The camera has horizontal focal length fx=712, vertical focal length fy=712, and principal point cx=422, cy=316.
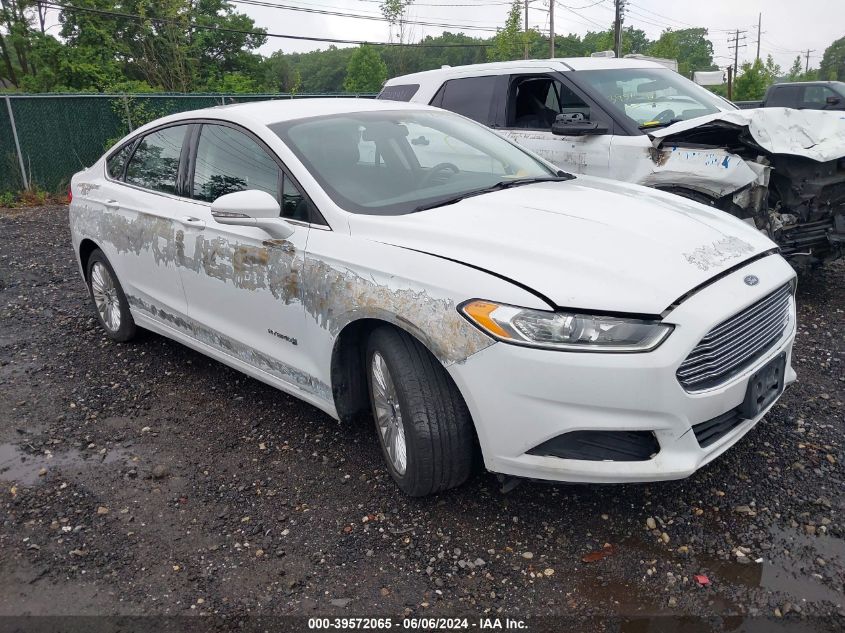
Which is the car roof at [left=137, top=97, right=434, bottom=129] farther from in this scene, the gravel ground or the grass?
the grass

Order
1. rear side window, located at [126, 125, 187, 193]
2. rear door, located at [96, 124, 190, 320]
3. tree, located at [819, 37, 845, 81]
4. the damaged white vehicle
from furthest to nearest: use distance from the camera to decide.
Result: tree, located at [819, 37, 845, 81] → the damaged white vehicle → rear side window, located at [126, 125, 187, 193] → rear door, located at [96, 124, 190, 320]

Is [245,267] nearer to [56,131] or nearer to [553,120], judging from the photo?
[553,120]

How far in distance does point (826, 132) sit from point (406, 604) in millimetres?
4602

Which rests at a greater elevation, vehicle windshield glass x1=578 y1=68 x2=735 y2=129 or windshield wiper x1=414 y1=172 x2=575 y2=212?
vehicle windshield glass x1=578 y1=68 x2=735 y2=129

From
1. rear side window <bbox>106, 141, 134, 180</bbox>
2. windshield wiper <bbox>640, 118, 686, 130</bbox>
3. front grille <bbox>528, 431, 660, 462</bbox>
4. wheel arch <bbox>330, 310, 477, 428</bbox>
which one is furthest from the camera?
windshield wiper <bbox>640, 118, 686, 130</bbox>

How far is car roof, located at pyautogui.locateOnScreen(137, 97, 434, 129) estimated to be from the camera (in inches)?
150

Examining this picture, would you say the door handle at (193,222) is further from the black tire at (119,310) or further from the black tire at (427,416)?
the black tire at (427,416)

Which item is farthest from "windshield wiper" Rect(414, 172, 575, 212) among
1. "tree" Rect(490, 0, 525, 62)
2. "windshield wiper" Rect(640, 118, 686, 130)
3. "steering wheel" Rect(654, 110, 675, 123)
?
"tree" Rect(490, 0, 525, 62)

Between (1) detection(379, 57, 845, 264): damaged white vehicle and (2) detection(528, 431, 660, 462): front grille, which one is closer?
(2) detection(528, 431, 660, 462): front grille

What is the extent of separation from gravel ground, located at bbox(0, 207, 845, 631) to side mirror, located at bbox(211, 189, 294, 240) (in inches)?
45.7

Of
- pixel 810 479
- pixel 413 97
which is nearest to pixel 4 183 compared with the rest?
pixel 413 97

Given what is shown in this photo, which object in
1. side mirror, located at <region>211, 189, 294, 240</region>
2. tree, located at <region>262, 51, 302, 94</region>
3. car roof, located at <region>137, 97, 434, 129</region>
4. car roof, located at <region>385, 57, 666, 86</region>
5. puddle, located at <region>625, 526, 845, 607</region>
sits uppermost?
tree, located at <region>262, 51, 302, 94</region>

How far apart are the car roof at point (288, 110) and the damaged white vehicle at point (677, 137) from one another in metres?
2.05

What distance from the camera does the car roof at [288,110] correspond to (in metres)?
3.80
